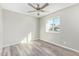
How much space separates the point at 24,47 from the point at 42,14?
36.7 inches

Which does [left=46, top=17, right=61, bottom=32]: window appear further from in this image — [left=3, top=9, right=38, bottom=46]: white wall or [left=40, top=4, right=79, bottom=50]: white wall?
[left=3, top=9, right=38, bottom=46]: white wall

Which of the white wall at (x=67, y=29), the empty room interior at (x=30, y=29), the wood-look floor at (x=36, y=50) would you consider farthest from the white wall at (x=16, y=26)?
the white wall at (x=67, y=29)

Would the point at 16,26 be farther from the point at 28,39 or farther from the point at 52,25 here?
the point at 52,25

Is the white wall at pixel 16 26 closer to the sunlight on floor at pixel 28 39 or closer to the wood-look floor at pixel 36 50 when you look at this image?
the sunlight on floor at pixel 28 39

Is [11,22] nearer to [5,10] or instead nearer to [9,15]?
[9,15]

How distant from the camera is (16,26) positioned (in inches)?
81.5

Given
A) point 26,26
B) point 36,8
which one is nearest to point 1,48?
point 26,26

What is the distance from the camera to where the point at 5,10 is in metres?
1.94

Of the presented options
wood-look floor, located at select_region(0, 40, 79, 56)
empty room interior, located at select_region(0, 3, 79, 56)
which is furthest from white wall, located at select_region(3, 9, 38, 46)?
wood-look floor, located at select_region(0, 40, 79, 56)

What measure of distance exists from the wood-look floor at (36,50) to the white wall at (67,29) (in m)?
0.17

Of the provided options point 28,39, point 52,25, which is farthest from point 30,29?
point 52,25

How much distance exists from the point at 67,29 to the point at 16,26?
1.72m

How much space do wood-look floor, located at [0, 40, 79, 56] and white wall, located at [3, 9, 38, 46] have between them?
6.2 inches

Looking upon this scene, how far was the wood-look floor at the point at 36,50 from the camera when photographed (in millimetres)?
1947
